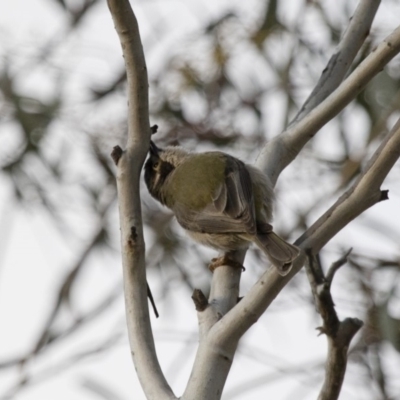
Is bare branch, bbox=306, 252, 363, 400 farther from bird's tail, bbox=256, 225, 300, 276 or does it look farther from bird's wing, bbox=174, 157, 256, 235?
bird's wing, bbox=174, 157, 256, 235

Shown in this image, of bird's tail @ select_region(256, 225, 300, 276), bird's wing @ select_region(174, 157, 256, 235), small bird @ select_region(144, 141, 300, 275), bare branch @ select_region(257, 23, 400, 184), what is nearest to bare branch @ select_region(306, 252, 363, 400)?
bird's tail @ select_region(256, 225, 300, 276)

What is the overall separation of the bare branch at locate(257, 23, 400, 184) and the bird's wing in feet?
0.98

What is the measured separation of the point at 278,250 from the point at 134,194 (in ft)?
1.70

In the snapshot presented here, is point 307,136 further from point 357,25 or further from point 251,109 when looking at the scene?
point 251,109

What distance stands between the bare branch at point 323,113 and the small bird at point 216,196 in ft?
0.24

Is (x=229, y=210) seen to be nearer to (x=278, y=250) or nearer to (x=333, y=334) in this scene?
(x=278, y=250)

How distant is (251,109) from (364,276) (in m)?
1.25

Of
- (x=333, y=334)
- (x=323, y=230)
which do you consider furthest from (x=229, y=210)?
(x=323, y=230)

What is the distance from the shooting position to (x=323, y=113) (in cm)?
269

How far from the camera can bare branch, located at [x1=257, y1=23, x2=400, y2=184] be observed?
2428mm

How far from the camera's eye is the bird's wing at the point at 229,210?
3.27 meters

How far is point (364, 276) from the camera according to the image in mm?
4559

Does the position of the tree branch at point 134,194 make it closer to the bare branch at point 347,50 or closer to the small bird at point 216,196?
the small bird at point 216,196

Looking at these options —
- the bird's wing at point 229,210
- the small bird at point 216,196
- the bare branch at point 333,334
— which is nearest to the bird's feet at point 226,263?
the small bird at point 216,196
